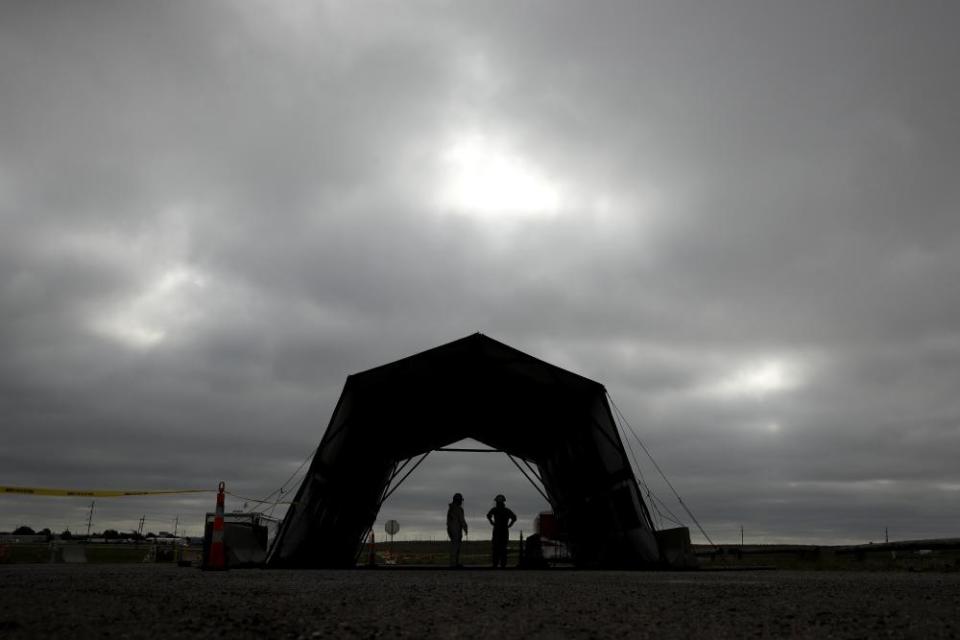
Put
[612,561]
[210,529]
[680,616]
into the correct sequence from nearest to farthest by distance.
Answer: [680,616], [210,529], [612,561]

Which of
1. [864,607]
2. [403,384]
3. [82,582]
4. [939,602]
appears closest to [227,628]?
[82,582]

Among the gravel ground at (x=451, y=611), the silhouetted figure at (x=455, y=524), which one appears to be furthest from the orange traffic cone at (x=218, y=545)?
the silhouetted figure at (x=455, y=524)

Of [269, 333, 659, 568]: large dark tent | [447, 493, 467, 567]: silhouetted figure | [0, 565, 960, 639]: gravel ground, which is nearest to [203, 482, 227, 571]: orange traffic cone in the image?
[269, 333, 659, 568]: large dark tent

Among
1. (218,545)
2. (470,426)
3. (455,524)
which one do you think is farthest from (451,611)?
(470,426)

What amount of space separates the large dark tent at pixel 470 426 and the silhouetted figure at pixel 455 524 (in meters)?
3.19

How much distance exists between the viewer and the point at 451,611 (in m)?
6.60

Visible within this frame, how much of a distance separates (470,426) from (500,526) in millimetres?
6735

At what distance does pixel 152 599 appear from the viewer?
6.88m

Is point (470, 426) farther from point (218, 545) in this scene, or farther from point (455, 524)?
point (218, 545)

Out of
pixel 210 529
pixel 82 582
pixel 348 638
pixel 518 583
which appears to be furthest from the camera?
pixel 210 529

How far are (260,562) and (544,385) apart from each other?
826cm

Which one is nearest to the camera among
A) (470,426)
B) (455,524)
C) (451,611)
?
(451,611)

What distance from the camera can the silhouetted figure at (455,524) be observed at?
60.7 ft

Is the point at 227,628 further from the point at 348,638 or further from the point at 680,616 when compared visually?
the point at 680,616
